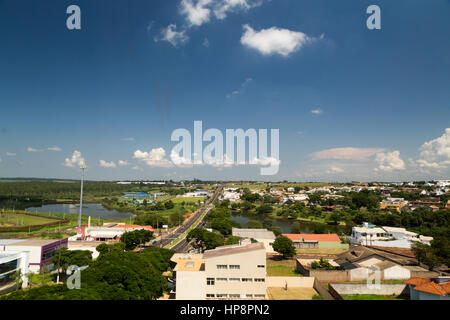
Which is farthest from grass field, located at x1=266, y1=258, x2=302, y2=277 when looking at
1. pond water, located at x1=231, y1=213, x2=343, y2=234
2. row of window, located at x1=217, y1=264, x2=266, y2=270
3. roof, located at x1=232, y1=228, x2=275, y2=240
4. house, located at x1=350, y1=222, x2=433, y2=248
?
pond water, located at x1=231, y1=213, x2=343, y2=234

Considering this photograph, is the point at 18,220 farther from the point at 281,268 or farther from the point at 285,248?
the point at 281,268

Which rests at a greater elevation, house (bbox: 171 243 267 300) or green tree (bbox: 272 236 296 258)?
house (bbox: 171 243 267 300)

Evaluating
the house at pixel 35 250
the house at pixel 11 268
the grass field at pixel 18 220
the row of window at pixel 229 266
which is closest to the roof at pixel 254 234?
the row of window at pixel 229 266

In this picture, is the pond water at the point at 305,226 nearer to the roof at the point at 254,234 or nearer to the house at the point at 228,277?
the roof at the point at 254,234

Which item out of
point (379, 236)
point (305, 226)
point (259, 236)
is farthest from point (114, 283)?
point (305, 226)

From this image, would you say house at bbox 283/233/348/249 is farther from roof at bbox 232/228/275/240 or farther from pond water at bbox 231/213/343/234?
pond water at bbox 231/213/343/234
